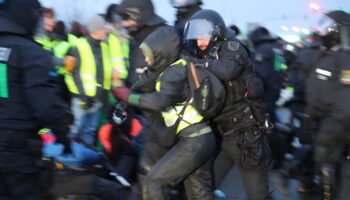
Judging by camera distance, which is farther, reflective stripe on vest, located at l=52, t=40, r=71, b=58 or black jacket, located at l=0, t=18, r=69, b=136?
reflective stripe on vest, located at l=52, t=40, r=71, b=58

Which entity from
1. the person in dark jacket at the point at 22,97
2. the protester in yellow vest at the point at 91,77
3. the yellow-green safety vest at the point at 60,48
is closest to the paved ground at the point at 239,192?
the protester in yellow vest at the point at 91,77

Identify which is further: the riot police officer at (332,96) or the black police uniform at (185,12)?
the black police uniform at (185,12)

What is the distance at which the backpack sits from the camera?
4.54 meters

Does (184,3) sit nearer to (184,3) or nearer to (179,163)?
(184,3)

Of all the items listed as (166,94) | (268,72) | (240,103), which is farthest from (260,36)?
(166,94)

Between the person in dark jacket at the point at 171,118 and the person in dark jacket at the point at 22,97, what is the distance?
2.64 ft

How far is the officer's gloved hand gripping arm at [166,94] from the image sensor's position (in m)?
4.45

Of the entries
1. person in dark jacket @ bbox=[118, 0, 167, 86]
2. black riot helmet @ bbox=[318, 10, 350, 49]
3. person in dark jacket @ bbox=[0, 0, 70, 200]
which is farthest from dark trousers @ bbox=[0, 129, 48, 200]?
black riot helmet @ bbox=[318, 10, 350, 49]

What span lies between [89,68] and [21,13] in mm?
2818

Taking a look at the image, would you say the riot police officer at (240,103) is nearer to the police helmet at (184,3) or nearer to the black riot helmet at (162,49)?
the black riot helmet at (162,49)

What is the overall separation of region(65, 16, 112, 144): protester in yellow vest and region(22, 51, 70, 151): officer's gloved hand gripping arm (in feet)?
8.78

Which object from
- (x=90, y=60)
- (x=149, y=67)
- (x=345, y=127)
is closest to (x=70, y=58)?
(x=90, y=60)

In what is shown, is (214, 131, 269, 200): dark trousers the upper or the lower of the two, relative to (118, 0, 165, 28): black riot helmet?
lower

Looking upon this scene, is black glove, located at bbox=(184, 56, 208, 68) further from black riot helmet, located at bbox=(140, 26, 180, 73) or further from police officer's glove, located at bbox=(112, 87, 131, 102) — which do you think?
police officer's glove, located at bbox=(112, 87, 131, 102)
